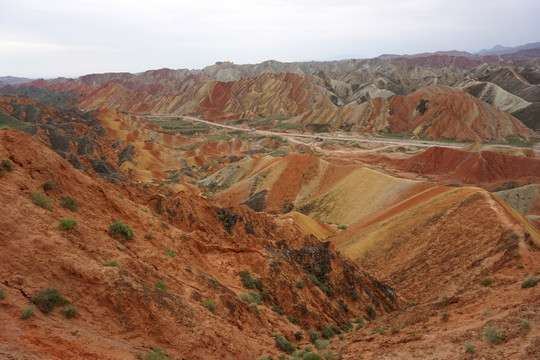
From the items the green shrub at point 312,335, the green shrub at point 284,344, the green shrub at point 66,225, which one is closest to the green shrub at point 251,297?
the green shrub at point 284,344

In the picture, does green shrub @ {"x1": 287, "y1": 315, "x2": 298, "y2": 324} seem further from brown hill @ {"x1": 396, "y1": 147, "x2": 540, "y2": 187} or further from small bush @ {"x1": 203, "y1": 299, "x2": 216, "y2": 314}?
brown hill @ {"x1": 396, "y1": 147, "x2": 540, "y2": 187}

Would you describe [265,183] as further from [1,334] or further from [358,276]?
[1,334]

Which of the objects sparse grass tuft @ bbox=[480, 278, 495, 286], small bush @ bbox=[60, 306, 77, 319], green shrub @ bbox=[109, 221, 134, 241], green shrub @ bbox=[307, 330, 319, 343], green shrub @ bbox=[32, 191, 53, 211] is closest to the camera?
small bush @ bbox=[60, 306, 77, 319]

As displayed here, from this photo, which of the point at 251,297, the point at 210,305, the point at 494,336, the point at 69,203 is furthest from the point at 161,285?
the point at 494,336

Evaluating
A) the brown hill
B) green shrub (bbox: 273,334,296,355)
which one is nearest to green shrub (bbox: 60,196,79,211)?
green shrub (bbox: 273,334,296,355)

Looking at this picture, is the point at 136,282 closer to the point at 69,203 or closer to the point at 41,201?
the point at 41,201

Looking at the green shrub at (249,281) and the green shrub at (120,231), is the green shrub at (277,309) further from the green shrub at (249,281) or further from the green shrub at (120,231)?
the green shrub at (120,231)
